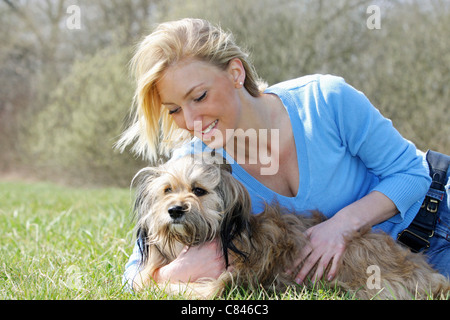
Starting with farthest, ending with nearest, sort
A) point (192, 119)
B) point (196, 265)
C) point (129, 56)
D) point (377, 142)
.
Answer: point (129, 56), point (377, 142), point (192, 119), point (196, 265)

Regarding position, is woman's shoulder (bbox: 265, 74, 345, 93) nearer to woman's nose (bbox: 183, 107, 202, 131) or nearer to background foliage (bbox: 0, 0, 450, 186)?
woman's nose (bbox: 183, 107, 202, 131)

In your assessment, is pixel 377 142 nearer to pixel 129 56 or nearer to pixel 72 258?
pixel 72 258

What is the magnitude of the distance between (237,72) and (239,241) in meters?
1.06

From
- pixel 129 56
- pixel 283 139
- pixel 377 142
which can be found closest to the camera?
pixel 377 142

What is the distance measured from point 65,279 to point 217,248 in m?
1.07

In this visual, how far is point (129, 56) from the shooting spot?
1339 cm

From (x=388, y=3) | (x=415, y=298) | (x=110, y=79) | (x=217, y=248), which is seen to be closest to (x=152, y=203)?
(x=217, y=248)

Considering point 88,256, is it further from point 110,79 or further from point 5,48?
point 5,48

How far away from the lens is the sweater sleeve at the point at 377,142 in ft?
9.82

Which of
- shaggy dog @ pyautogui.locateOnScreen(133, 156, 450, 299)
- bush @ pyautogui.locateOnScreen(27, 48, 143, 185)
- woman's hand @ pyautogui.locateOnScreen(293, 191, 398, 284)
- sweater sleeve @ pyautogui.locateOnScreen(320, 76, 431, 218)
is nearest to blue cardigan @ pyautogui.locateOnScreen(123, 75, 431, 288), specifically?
sweater sleeve @ pyautogui.locateOnScreen(320, 76, 431, 218)

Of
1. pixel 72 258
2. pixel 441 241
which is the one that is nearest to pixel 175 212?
pixel 72 258

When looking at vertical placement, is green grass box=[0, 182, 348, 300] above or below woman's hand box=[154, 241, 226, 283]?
below

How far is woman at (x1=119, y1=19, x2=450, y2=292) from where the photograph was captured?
2850 millimetres

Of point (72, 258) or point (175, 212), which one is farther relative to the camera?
point (72, 258)
